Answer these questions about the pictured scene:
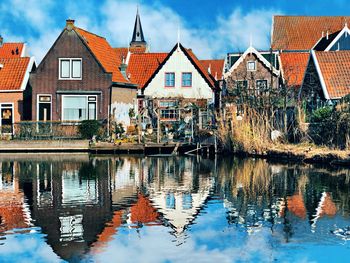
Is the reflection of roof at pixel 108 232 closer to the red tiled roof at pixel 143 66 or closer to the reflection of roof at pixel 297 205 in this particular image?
the reflection of roof at pixel 297 205

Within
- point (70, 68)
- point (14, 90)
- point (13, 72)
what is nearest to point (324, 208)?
point (70, 68)

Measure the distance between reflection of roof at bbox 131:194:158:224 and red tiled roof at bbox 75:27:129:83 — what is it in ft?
86.3

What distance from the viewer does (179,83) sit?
158 ft

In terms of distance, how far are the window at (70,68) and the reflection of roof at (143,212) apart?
26.2 m

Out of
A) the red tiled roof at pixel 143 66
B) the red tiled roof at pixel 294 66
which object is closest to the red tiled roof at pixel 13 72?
the red tiled roof at pixel 143 66

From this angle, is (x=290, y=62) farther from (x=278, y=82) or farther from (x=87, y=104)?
(x=87, y=104)

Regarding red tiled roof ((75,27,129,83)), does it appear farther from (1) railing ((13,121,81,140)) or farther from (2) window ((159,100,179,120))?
(1) railing ((13,121,81,140))

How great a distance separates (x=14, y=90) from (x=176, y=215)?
30.3 m

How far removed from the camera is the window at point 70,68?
43.1 metres

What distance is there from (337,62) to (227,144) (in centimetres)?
880

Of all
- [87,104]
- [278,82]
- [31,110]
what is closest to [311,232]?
[87,104]

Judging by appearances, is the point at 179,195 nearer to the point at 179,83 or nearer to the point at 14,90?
the point at 14,90

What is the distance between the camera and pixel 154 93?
48.2 metres

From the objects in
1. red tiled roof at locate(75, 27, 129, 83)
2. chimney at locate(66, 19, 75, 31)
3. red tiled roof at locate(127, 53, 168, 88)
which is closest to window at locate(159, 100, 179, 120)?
red tiled roof at locate(127, 53, 168, 88)
